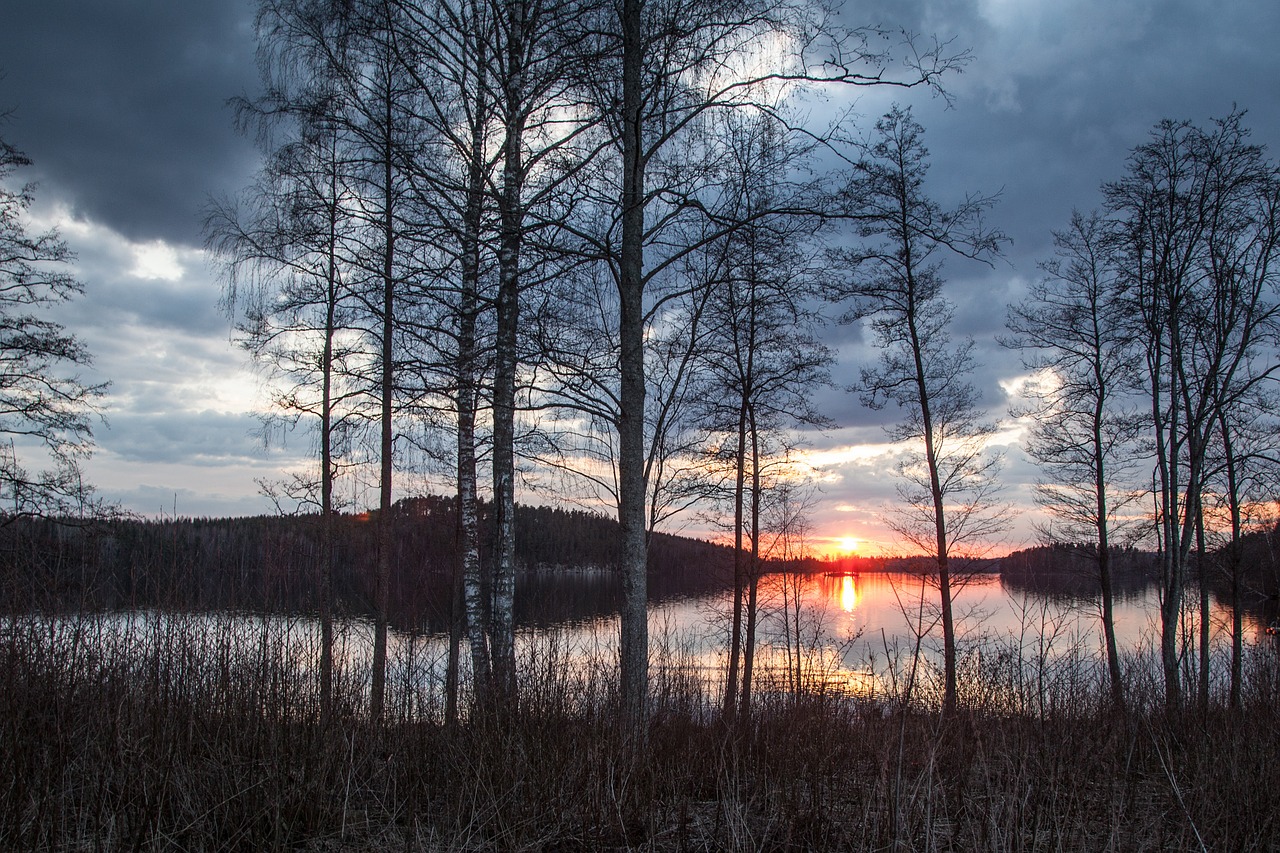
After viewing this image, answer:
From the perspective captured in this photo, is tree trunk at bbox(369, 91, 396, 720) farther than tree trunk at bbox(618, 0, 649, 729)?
Yes

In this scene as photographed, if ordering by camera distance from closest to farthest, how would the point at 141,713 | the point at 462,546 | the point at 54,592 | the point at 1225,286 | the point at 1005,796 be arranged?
1. the point at 1005,796
2. the point at 141,713
3. the point at 54,592
4. the point at 462,546
5. the point at 1225,286

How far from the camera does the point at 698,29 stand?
Answer: 5617 millimetres

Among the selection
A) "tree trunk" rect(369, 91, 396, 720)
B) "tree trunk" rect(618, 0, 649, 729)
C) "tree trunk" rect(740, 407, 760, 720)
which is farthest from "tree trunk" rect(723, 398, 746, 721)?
"tree trunk" rect(618, 0, 649, 729)

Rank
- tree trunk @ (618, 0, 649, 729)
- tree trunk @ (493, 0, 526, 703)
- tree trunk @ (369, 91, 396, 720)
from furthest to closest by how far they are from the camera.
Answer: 1. tree trunk @ (369, 91, 396, 720)
2. tree trunk @ (493, 0, 526, 703)
3. tree trunk @ (618, 0, 649, 729)

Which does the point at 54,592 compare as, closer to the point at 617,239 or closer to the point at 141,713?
the point at 141,713

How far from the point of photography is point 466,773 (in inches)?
159

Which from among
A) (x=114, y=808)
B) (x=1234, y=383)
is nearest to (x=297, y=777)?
(x=114, y=808)

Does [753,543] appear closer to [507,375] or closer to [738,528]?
[738,528]

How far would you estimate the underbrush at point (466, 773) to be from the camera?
352cm

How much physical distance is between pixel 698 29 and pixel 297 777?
5.91 m

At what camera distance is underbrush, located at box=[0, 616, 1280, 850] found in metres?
3.52

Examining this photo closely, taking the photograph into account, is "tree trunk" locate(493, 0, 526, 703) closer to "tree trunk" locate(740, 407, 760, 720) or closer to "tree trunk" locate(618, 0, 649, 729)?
"tree trunk" locate(618, 0, 649, 729)

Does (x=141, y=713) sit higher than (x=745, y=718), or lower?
higher

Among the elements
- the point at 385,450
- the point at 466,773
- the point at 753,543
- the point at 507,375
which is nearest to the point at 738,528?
the point at 753,543
